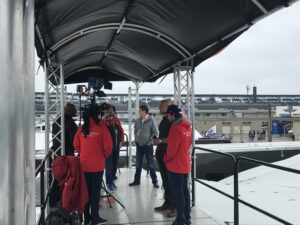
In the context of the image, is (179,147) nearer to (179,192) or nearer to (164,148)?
(179,192)

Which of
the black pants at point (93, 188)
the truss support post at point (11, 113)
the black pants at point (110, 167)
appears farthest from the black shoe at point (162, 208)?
the truss support post at point (11, 113)

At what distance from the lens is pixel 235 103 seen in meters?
50.4

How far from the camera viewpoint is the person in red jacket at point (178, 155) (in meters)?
4.20

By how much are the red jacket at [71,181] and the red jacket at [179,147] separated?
1025 mm

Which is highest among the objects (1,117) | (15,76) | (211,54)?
(211,54)

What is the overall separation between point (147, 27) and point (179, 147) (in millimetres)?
2120

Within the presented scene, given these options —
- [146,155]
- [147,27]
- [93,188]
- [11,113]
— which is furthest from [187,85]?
[11,113]

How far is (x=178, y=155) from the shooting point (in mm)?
4250

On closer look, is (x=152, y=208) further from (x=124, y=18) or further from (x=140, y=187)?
(x=124, y=18)

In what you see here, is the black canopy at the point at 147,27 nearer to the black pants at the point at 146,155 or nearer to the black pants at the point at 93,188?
the black pants at the point at 146,155

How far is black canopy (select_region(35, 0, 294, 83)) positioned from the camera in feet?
13.2

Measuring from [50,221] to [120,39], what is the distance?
11.2 ft

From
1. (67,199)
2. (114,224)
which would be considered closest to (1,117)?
(67,199)

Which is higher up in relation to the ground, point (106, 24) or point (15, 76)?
point (106, 24)
